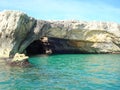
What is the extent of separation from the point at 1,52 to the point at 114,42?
22.5m

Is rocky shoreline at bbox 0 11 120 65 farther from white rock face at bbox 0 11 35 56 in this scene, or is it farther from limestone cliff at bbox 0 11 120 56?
white rock face at bbox 0 11 35 56

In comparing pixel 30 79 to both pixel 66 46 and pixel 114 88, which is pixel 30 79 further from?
pixel 66 46

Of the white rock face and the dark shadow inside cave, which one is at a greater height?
the white rock face

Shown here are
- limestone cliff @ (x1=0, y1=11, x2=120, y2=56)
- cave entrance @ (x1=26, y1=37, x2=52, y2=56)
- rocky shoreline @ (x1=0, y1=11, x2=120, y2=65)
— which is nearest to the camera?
Result: limestone cliff @ (x1=0, y1=11, x2=120, y2=56)

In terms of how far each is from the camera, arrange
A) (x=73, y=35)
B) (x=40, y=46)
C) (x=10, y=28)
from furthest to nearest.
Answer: (x=40, y=46) < (x=73, y=35) < (x=10, y=28)

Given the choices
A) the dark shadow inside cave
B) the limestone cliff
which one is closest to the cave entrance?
the dark shadow inside cave

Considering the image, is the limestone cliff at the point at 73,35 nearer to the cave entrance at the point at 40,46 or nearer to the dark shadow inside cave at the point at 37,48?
the cave entrance at the point at 40,46

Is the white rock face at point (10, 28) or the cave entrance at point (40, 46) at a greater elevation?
the white rock face at point (10, 28)

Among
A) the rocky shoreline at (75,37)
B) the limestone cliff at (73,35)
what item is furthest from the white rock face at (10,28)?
the rocky shoreline at (75,37)

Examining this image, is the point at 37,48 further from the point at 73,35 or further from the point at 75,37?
the point at 75,37

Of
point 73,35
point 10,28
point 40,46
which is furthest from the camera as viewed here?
point 40,46

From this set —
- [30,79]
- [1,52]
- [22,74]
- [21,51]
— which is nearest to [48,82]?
[30,79]

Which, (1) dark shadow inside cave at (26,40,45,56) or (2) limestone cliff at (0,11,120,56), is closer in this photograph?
(2) limestone cliff at (0,11,120,56)

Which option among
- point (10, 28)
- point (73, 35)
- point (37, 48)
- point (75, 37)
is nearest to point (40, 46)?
point (37, 48)
